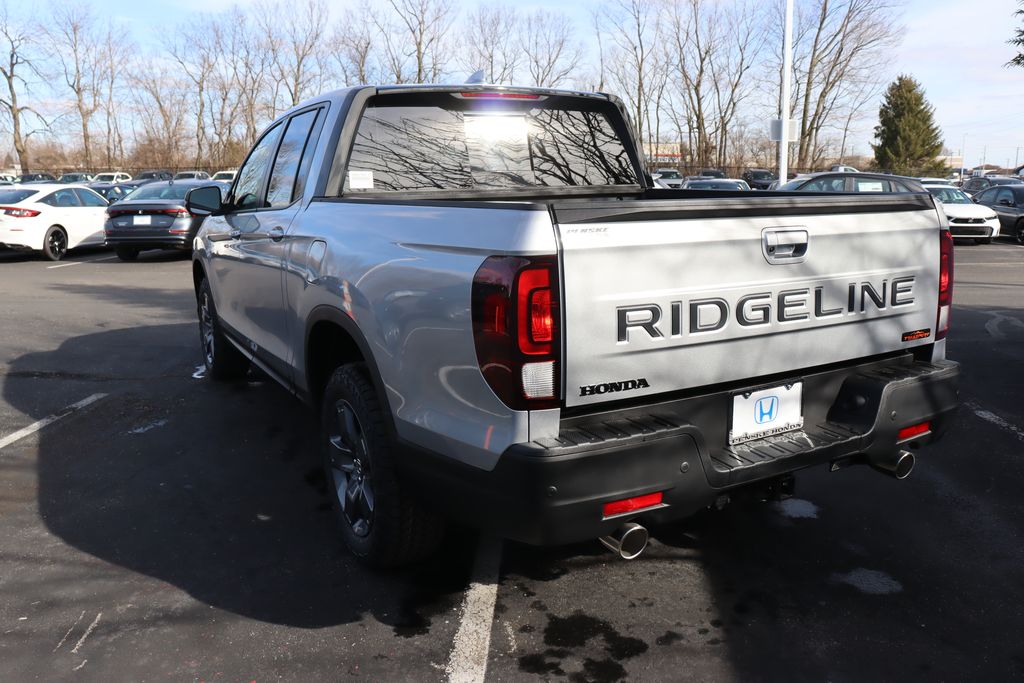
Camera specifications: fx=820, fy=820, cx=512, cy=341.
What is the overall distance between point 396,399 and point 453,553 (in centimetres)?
105

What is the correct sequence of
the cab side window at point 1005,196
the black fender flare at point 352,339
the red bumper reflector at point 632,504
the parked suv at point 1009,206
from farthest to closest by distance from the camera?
the cab side window at point 1005,196 → the parked suv at point 1009,206 → the black fender flare at point 352,339 → the red bumper reflector at point 632,504

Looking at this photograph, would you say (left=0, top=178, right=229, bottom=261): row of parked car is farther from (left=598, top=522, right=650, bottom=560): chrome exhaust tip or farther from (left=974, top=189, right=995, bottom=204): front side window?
(left=974, top=189, right=995, bottom=204): front side window

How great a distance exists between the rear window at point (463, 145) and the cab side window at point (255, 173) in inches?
43.6

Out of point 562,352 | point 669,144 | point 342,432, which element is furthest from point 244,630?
point 669,144

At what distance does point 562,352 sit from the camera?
97.7 inches

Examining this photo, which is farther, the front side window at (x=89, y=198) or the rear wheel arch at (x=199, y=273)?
the front side window at (x=89, y=198)

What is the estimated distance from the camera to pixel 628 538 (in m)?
2.68

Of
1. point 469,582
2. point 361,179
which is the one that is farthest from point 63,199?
point 469,582

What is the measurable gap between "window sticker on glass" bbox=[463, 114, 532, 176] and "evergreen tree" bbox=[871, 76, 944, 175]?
57.0 metres

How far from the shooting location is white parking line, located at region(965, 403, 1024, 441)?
5.30m

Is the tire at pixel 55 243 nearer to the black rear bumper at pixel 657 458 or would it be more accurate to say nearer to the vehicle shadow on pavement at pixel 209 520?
the vehicle shadow on pavement at pixel 209 520

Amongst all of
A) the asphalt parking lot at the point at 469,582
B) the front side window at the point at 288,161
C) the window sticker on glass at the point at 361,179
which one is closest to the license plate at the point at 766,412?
the asphalt parking lot at the point at 469,582

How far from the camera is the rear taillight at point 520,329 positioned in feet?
7.98

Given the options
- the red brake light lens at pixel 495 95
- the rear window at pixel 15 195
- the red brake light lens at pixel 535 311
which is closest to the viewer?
the red brake light lens at pixel 535 311
